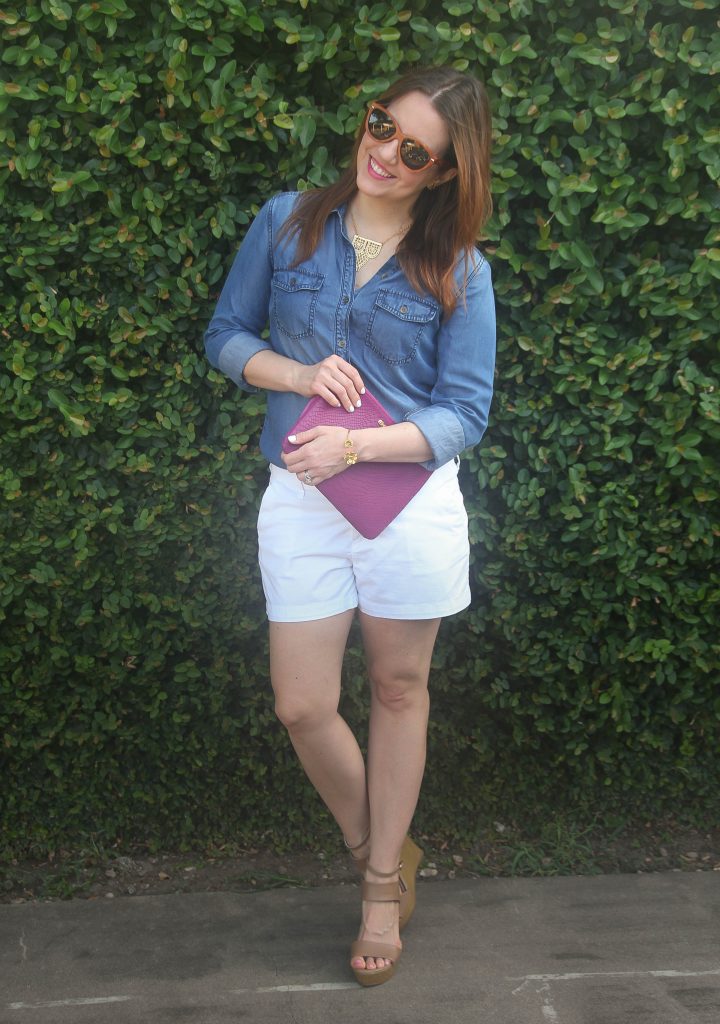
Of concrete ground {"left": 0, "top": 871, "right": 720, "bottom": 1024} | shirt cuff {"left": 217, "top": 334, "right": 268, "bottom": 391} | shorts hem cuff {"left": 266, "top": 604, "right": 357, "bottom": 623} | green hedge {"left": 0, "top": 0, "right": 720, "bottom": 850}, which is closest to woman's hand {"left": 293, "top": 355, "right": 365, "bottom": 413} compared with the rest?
shirt cuff {"left": 217, "top": 334, "right": 268, "bottom": 391}

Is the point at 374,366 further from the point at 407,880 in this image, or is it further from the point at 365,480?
the point at 407,880

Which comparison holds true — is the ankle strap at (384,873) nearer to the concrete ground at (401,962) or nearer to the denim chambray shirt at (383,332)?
the concrete ground at (401,962)

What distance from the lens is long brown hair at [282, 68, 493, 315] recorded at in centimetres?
222

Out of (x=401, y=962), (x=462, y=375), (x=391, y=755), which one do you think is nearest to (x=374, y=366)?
(x=462, y=375)

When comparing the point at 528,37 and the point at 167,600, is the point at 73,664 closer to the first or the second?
the point at 167,600

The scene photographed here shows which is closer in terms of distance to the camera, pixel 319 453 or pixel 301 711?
pixel 319 453

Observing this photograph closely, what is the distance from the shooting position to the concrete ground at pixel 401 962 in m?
2.64

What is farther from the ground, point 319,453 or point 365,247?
point 365,247

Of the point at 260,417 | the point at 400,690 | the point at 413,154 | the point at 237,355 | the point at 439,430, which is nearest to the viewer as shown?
the point at 413,154

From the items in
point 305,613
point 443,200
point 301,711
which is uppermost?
point 443,200

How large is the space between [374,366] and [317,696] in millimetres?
818

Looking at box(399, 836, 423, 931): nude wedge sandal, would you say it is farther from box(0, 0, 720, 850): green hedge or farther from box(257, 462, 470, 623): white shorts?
box(257, 462, 470, 623): white shorts

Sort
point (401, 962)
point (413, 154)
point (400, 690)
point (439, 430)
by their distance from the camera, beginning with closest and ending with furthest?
point (413, 154), point (439, 430), point (400, 690), point (401, 962)

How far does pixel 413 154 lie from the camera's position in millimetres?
2215
